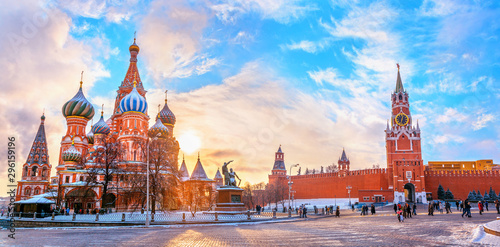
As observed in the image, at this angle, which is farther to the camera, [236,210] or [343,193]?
[343,193]

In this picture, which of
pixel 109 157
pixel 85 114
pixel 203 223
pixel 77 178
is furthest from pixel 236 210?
pixel 85 114

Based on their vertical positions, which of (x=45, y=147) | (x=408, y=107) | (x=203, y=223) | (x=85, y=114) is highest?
(x=408, y=107)

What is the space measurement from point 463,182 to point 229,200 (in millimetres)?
61011

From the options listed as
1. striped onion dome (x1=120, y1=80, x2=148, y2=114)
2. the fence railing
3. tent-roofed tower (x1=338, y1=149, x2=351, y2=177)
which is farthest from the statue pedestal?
tent-roofed tower (x1=338, y1=149, x2=351, y2=177)

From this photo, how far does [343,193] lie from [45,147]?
62341 millimetres

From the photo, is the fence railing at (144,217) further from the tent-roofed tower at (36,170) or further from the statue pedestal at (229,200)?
the tent-roofed tower at (36,170)

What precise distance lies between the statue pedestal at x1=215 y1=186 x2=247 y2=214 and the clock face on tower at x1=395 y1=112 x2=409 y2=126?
5692 cm

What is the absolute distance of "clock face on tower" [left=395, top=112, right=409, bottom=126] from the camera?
7707 centimetres

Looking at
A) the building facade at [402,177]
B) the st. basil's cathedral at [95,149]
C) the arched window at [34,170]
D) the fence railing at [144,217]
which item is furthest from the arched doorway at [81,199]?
the building facade at [402,177]

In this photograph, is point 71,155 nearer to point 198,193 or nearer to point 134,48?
point 198,193

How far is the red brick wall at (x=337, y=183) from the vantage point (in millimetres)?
77812

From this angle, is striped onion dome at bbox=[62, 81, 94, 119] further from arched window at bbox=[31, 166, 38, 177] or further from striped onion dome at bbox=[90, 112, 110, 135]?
arched window at bbox=[31, 166, 38, 177]

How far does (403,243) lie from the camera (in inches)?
495

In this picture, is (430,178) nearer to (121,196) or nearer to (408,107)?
(408,107)
